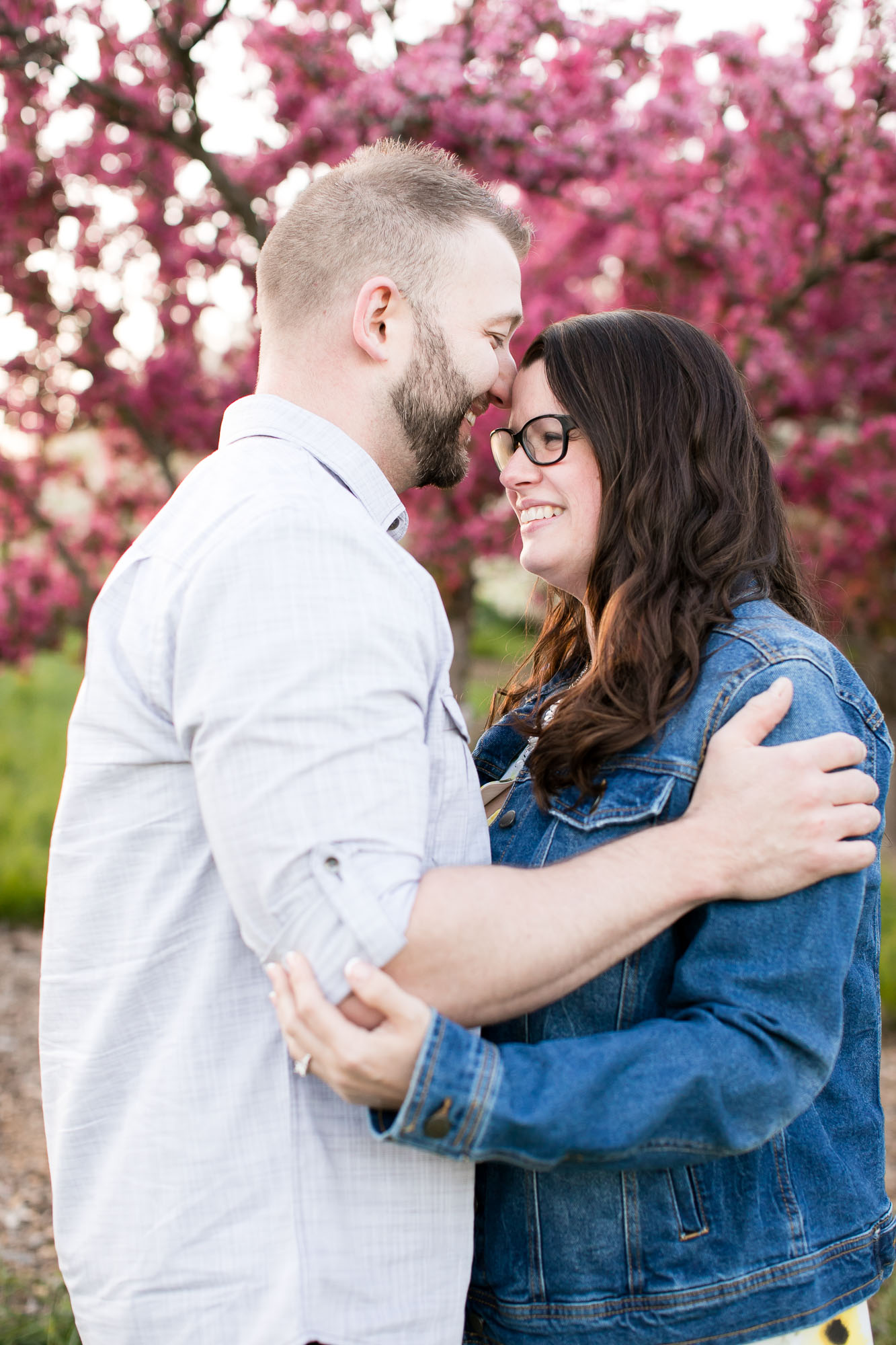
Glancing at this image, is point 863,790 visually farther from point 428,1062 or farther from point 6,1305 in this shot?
point 6,1305

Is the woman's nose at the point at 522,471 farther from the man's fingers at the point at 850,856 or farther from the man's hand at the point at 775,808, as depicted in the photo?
the man's fingers at the point at 850,856

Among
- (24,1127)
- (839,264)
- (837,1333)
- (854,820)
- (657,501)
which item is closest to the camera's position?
(854,820)

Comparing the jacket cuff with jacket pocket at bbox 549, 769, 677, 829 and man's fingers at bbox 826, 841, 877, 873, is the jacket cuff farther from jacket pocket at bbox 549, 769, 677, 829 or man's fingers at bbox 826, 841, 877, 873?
man's fingers at bbox 826, 841, 877, 873

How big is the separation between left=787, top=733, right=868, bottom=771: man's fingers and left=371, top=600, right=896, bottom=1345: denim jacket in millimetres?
35

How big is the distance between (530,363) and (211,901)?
1127 mm

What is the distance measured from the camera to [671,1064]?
131 cm

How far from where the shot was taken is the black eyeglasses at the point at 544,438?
74.0 inches

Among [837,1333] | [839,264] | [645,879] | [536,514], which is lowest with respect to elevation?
[837,1333]

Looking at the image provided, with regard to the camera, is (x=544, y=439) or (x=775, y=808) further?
(x=544, y=439)

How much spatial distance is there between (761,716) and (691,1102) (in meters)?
0.49

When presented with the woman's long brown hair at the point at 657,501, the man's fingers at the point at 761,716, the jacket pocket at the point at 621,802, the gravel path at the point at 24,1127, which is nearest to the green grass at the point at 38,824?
the gravel path at the point at 24,1127

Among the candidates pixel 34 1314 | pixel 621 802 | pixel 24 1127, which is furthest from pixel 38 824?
pixel 621 802

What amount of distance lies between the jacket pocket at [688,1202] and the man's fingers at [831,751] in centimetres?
59

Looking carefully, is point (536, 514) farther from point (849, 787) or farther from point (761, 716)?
point (849, 787)
